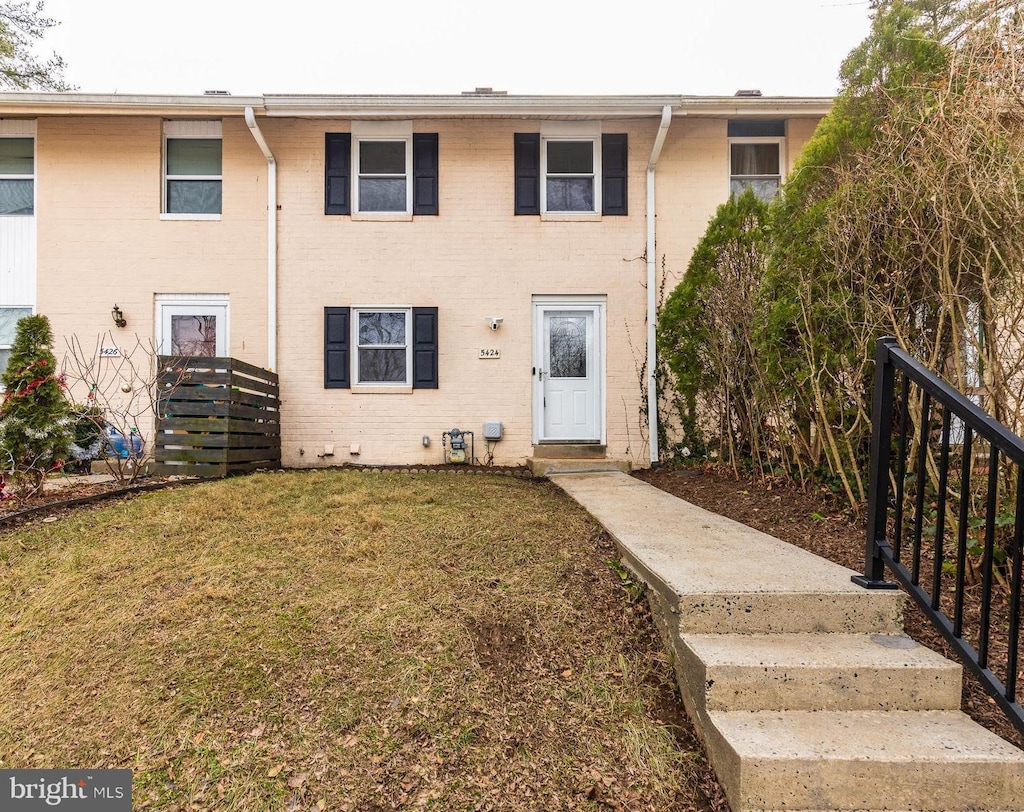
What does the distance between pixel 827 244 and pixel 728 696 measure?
124 inches

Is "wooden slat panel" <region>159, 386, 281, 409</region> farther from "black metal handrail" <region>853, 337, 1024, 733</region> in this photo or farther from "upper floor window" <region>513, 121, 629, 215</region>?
"black metal handrail" <region>853, 337, 1024, 733</region>

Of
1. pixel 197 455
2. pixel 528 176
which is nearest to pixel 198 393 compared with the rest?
pixel 197 455

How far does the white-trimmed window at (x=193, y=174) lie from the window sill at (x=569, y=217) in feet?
14.8

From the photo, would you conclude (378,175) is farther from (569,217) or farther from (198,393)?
(198,393)

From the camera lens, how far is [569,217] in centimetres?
764

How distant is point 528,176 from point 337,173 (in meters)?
2.61

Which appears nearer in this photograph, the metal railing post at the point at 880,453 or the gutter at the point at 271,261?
the metal railing post at the point at 880,453

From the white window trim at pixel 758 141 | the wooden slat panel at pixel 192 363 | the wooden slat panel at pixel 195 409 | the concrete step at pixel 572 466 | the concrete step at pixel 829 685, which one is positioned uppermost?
the white window trim at pixel 758 141

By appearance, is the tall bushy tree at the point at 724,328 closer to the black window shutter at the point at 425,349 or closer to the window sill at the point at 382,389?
the black window shutter at the point at 425,349

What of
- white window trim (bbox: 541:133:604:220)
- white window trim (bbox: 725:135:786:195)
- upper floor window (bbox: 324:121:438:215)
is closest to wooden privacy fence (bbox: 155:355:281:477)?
upper floor window (bbox: 324:121:438:215)

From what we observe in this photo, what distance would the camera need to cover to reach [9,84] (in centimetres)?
1093

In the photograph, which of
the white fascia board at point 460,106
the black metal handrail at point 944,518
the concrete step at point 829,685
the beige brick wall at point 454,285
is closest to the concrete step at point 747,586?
the black metal handrail at point 944,518

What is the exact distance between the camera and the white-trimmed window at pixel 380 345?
7.59 m

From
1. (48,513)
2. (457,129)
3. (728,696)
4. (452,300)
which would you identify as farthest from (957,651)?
(457,129)
